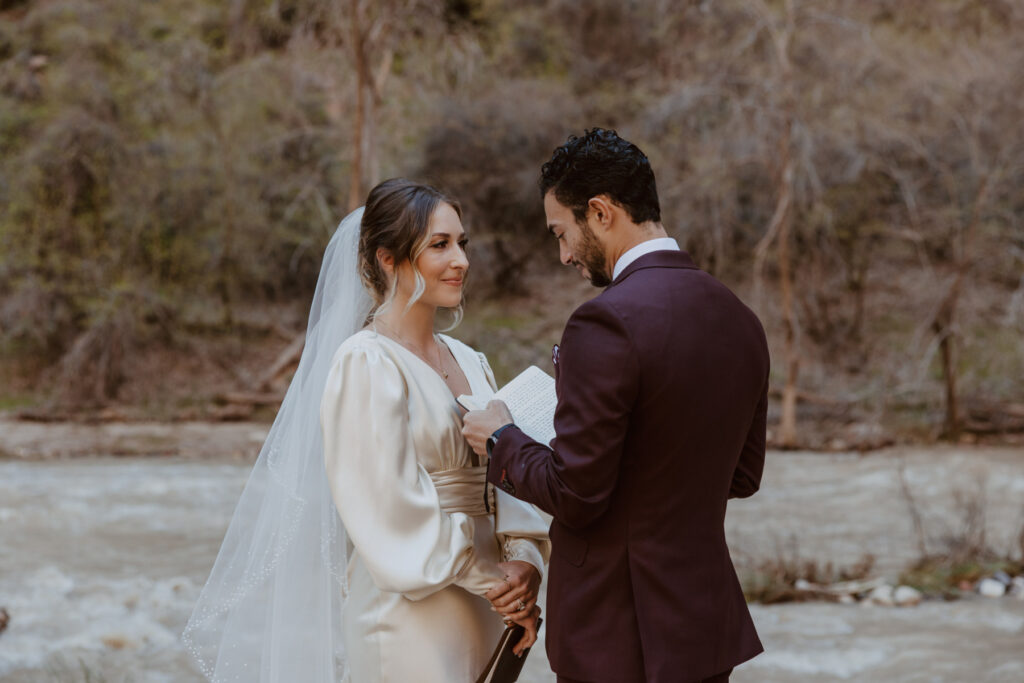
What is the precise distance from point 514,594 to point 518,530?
176 millimetres

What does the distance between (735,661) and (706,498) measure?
354mm

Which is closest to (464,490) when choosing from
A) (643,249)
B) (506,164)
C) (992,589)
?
(643,249)

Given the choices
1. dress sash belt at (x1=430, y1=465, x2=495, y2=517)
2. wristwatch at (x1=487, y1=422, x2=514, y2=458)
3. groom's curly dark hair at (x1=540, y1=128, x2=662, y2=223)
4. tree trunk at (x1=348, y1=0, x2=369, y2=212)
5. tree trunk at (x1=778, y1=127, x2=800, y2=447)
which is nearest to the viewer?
groom's curly dark hair at (x1=540, y1=128, x2=662, y2=223)

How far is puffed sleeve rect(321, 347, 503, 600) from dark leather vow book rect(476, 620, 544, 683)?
15 cm

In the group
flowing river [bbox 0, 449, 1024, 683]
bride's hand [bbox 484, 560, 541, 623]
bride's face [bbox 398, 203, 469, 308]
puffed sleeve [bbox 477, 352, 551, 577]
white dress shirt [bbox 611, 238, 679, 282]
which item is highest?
white dress shirt [bbox 611, 238, 679, 282]

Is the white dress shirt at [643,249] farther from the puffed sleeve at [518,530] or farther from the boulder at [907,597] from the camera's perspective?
the boulder at [907,597]

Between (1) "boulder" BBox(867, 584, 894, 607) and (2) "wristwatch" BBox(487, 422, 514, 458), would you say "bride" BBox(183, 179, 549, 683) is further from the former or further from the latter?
(1) "boulder" BBox(867, 584, 894, 607)

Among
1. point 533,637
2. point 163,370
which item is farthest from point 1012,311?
point 163,370

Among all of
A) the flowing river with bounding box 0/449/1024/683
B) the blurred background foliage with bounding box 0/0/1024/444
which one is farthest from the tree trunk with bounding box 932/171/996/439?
the flowing river with bounding box 0/449/1024/683

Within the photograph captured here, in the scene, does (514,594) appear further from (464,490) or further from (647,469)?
(647,469)

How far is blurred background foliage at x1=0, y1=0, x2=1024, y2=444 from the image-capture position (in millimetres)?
12898

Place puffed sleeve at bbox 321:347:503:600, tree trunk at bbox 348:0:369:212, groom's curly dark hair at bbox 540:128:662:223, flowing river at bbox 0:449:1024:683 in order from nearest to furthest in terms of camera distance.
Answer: groom's curly dark hair at bbox 540:128:662:223
puffed sleeve at bbox 321:347:503:600
flowing river at bbox 0:449:1024:683
tree trunk at bbox 348:0:369:212

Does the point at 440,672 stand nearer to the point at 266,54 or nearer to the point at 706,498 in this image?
the point at 706,498

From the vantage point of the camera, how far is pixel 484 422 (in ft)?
7.12
